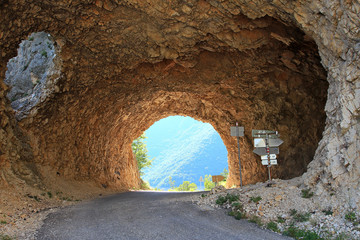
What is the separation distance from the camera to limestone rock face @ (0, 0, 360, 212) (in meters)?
7.45

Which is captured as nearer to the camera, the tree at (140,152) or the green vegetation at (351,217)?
the green vegetation at (351,217)

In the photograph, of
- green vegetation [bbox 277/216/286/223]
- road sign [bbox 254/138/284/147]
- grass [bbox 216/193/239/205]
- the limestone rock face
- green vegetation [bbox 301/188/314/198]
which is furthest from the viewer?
road sign [bbox 254/138/284/147]

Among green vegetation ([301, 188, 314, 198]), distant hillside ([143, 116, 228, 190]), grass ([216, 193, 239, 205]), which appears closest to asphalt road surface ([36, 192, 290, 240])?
grass ([216, 193, 239, 205])

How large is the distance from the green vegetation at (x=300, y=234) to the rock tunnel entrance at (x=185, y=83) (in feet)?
22.8

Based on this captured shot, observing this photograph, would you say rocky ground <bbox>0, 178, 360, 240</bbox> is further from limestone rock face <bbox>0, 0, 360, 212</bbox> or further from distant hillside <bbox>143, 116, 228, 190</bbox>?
distant hillside <bbox>143, 116, 228, 190</bbox>

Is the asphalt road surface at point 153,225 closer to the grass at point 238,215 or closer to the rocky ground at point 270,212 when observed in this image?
the grass at point 238,215

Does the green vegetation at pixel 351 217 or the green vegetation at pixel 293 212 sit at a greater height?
the green vegetation at pixel 351 217

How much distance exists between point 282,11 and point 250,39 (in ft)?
10.3

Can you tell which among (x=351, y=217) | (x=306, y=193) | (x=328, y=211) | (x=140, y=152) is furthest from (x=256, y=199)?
(x=140, y=152)

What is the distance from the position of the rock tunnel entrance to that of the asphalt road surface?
6728mm

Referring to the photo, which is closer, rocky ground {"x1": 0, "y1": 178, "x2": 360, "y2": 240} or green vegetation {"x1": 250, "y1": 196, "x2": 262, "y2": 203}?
rocky ground {"x1": 0, "y1": 178, "x2": 360, "y2": 240}

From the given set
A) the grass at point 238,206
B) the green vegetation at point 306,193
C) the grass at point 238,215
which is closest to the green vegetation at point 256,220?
the grass at point 238,215

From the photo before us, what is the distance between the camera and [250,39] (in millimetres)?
12336

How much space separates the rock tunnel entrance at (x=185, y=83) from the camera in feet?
40.3
